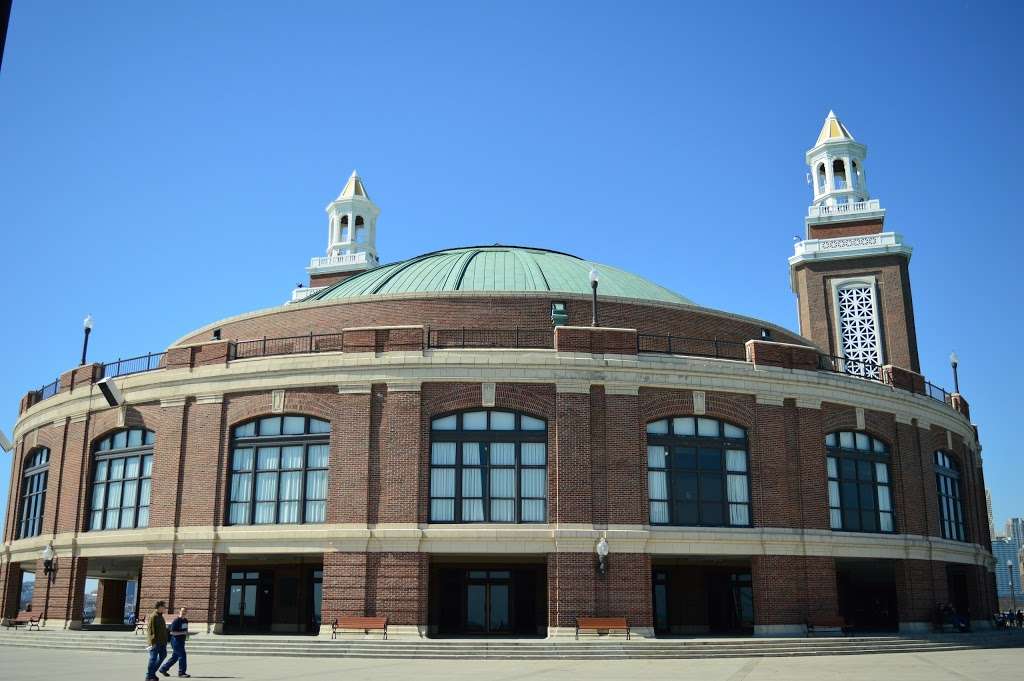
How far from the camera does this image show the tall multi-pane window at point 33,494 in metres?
41.4

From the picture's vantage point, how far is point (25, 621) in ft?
128

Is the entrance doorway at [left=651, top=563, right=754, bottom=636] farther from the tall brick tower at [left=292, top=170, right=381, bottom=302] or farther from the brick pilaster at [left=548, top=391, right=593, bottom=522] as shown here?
the tall brick tower at [left=292, top=170, right=381, bottom=302]

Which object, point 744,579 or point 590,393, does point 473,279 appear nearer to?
point 590,393

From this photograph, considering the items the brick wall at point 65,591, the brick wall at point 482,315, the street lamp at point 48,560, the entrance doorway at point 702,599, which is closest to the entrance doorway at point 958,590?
the entrance doorway at point 702,599

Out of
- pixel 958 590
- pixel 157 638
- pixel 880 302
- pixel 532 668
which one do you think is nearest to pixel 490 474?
pixel 532 668

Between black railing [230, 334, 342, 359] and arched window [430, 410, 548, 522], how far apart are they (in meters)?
6.10

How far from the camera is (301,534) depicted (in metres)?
33.0

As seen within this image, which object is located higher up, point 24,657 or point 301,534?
point 301,534

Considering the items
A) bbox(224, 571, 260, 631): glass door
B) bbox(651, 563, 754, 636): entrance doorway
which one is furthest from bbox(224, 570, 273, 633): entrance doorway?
bbox(651, 563, 754, 636): entrance doorway

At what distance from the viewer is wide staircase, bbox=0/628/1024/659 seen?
2859cm

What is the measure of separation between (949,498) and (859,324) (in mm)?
20600

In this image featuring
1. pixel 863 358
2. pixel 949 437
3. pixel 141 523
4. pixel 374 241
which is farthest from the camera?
pixel 374 241

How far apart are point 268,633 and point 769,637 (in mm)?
17957

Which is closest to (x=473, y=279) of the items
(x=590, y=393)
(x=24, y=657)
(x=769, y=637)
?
(x=590, y=393)
